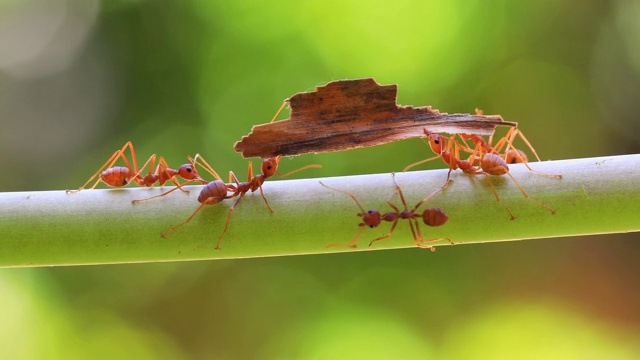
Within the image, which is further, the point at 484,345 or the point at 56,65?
the point at 56,65

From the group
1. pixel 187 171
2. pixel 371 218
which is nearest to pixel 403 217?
pixel 371 218

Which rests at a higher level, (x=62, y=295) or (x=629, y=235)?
(x=629, y=235)

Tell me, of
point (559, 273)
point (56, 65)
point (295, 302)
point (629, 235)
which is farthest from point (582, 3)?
point (56, 65)

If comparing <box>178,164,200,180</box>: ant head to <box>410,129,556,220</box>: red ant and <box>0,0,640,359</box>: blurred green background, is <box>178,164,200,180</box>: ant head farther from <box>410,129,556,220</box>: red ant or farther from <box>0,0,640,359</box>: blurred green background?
<box>0,0,640,359</box>: blurred green background

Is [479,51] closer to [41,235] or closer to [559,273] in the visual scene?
[559,273]

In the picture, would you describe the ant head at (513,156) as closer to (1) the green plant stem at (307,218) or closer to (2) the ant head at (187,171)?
(1) the green plant stem at (307,218)

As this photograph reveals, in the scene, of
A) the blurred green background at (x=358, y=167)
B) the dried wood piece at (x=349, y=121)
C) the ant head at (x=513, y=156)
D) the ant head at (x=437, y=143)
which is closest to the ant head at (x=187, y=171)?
the dried wood piece at (x=349, y=121)

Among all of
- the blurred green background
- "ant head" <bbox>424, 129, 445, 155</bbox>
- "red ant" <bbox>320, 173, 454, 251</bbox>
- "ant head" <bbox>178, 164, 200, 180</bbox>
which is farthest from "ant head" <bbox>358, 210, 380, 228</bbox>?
the blurred green background
